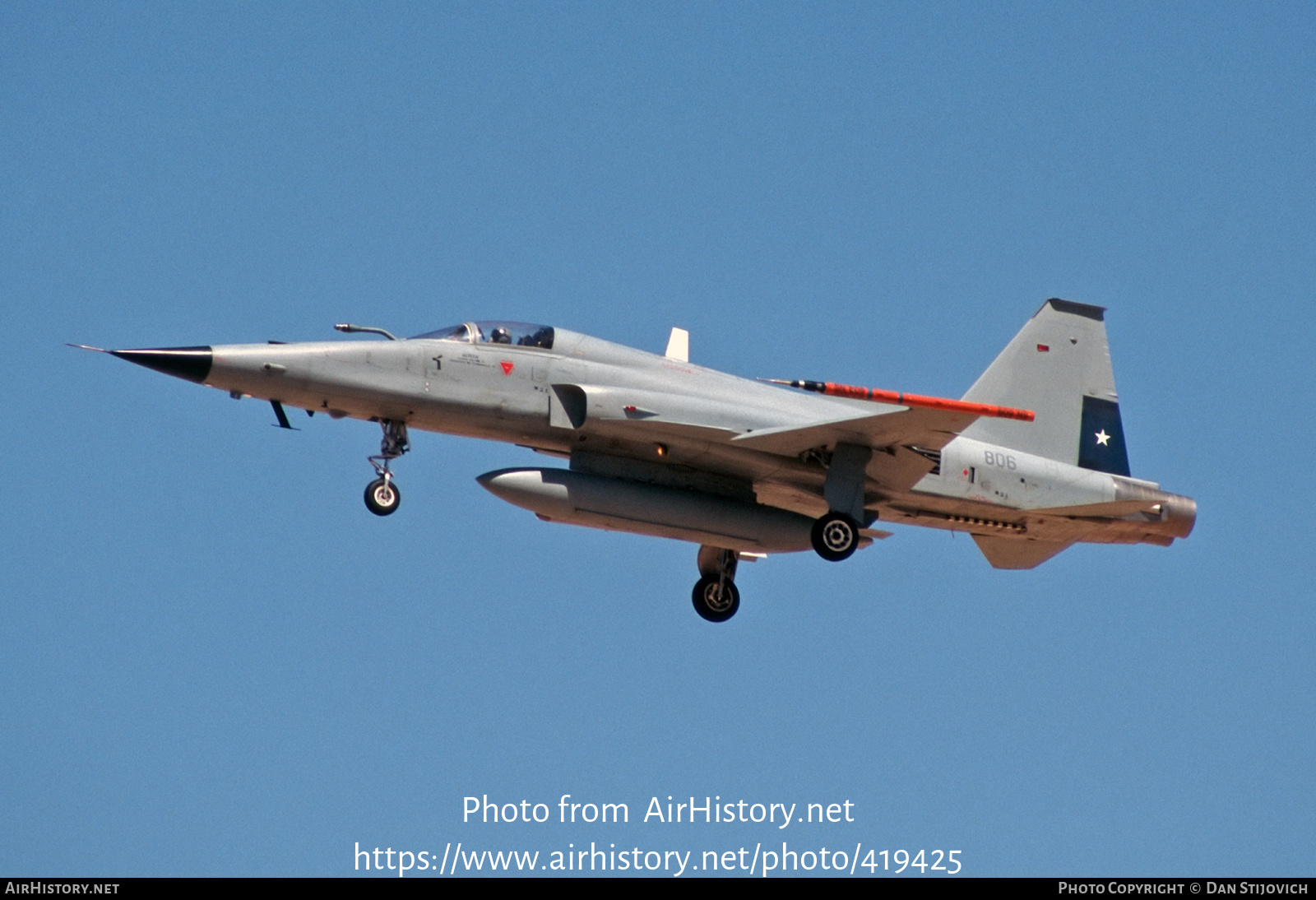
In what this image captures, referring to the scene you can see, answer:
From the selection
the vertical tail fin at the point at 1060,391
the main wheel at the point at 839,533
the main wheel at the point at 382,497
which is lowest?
the main wheel at the point at 382,497

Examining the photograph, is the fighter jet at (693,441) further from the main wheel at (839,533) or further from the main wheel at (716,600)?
the main wheel at (716,600)

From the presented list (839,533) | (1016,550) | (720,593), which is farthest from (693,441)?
(1016,550)

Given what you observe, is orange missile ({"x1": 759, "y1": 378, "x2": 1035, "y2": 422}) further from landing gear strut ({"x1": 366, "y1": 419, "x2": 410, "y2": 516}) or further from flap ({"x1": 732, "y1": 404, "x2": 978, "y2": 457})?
landing gear strut ({"x1": 366, "y1": 419, "x2": 410, "y2": 516})

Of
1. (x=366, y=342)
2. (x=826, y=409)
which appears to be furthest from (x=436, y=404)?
(x=826, y=409)

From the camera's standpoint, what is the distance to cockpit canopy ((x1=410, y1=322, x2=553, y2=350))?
19.2 m

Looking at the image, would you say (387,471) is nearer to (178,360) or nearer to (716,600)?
(178,360)

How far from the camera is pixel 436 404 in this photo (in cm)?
1892

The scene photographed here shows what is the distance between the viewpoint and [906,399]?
1784 cm

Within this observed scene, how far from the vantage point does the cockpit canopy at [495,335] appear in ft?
63.0

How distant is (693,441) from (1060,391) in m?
5.45

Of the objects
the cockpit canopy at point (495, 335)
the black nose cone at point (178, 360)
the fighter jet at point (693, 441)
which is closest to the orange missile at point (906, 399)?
the fighter jet at point (693, 441)

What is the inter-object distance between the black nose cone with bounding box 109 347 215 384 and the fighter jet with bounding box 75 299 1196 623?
0.07 feet
